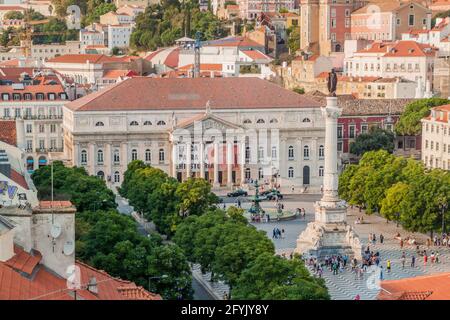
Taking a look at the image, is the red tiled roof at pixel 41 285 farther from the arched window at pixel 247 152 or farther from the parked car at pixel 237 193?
the arched window at pixel 247 152

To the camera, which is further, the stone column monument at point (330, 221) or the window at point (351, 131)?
the window at point (351, 131)

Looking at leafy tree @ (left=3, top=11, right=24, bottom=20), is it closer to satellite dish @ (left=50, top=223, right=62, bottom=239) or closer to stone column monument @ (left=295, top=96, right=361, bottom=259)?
stone column monument @ (left=295, top=96, right=361, bottom=259)

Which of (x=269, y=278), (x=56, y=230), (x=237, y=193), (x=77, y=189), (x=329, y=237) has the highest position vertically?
(x=56, y=230)

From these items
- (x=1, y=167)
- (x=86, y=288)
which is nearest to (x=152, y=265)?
(x=1, y=167)

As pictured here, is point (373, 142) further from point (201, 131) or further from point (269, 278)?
point (269, 278)

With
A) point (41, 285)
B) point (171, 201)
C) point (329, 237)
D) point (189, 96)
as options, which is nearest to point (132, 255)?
point (41, 285)

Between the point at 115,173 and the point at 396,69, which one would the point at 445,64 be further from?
the point at 115,173

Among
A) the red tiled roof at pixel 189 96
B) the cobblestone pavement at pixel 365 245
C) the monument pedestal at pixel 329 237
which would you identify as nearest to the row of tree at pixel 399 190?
the cobblestone pavement at pixel 365 245
